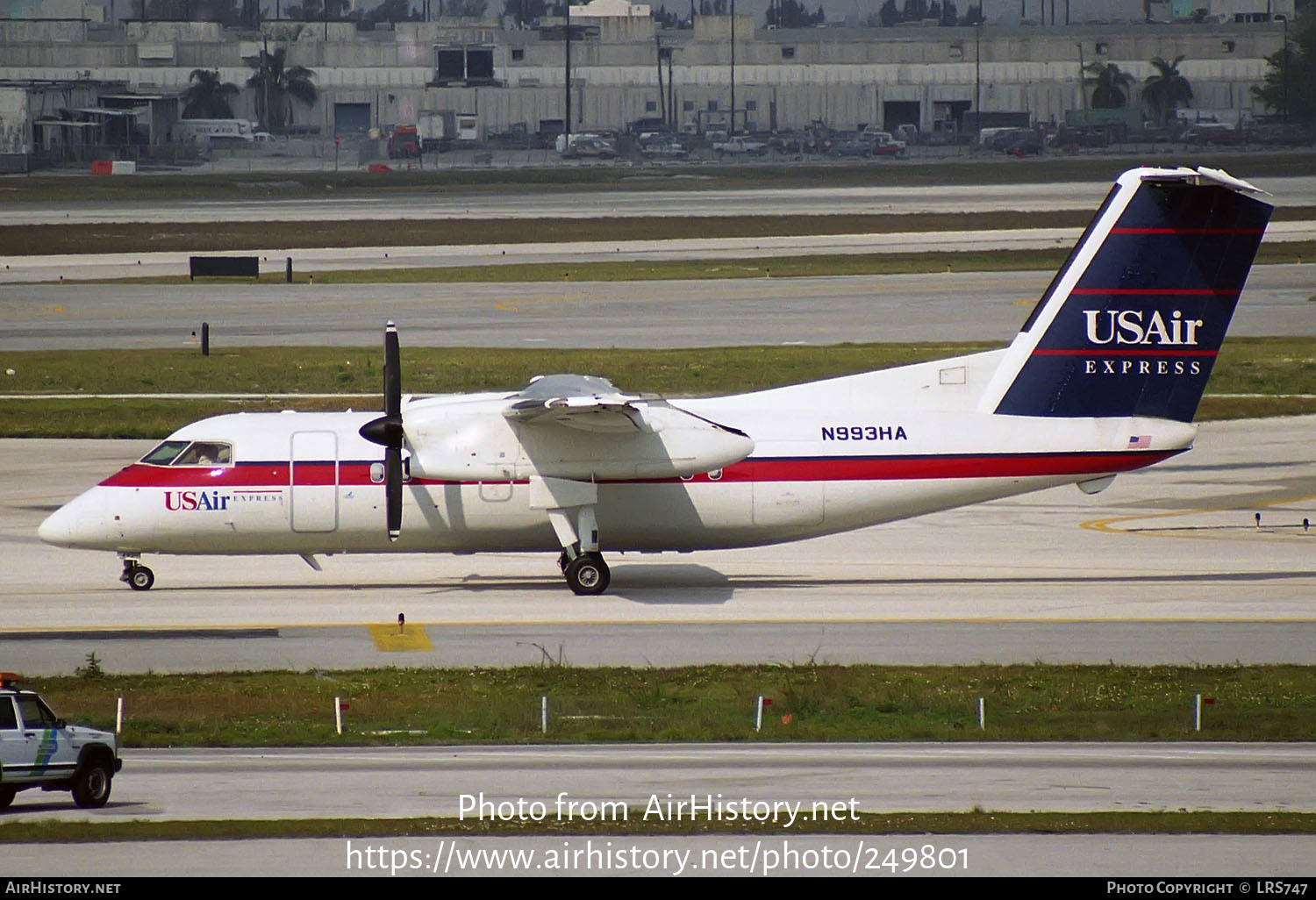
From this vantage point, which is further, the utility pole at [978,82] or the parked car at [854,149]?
the utility pole at [978,82]

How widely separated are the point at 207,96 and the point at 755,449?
165036mm

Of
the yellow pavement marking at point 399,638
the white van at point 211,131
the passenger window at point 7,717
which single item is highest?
the white van at point 211,131

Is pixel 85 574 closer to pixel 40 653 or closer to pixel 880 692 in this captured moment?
pixel 40 653

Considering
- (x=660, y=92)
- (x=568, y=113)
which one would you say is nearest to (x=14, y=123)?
(x=568, y=113)

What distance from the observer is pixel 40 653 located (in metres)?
24.3

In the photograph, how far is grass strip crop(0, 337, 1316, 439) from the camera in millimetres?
46500

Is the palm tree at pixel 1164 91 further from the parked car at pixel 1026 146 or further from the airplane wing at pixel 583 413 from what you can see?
the airplane wing at pixel 583 413

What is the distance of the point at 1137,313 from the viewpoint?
2881 cm

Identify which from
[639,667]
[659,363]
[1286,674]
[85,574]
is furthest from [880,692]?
[659,363]

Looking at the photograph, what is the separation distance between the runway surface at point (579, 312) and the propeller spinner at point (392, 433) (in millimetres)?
31269

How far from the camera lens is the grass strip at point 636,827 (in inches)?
592

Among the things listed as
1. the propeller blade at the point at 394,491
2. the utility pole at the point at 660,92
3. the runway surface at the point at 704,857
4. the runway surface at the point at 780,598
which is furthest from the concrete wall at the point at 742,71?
the runway surface at the point at 704,857
